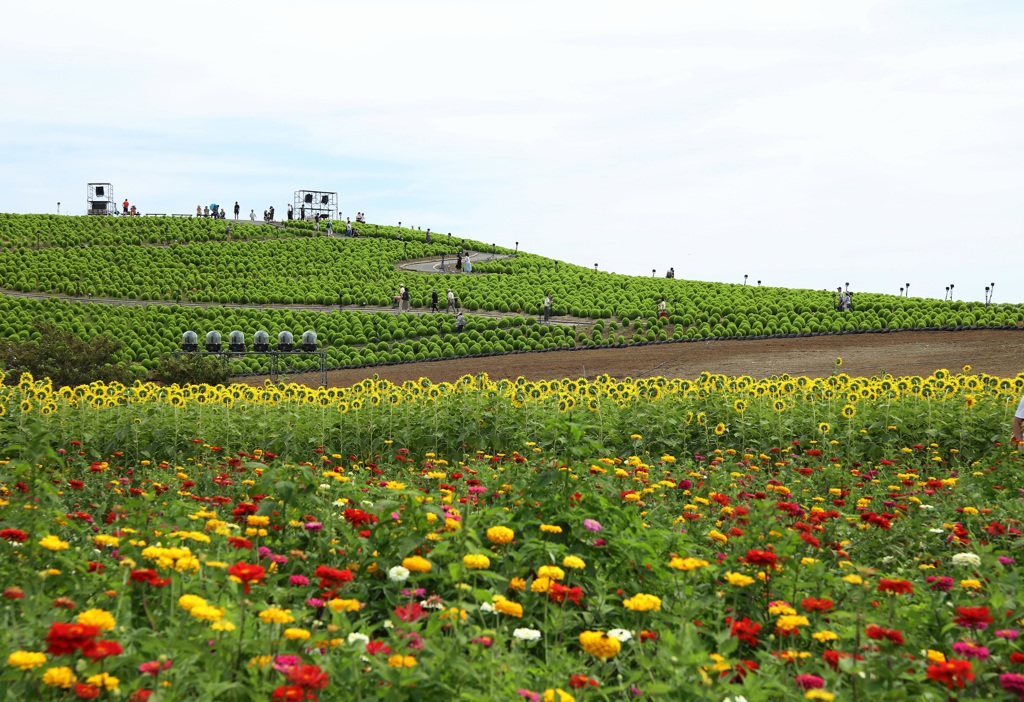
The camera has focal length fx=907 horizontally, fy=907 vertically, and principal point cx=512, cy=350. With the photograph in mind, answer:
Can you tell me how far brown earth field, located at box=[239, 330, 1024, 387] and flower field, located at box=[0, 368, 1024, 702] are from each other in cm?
1539

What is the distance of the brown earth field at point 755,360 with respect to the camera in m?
23.1

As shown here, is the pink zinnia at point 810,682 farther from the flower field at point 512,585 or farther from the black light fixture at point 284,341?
the black light fixture at point 284,341

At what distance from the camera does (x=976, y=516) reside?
19.5ft

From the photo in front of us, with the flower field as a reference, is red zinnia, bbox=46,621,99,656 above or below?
above

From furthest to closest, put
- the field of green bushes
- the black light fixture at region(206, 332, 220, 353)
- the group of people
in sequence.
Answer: the group of people → the field of green bushes → the black light fixture at region(206, 332, 220, 353)

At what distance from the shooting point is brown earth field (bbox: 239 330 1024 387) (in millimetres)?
23078

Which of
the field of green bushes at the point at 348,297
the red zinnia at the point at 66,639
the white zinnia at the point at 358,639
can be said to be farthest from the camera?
the field of green bushes at the point at 348,297

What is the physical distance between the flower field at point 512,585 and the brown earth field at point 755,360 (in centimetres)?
1539

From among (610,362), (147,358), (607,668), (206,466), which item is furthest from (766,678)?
(147,358)

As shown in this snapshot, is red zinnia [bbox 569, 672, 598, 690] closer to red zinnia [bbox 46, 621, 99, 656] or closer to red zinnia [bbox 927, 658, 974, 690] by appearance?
red zinnia [bbox 927, 658, 974, 690]

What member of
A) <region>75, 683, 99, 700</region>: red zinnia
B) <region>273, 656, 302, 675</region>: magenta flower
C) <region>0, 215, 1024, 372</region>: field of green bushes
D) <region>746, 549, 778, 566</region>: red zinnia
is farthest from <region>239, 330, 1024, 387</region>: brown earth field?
<region>75, 683, 99, 700</region>: red zinnia

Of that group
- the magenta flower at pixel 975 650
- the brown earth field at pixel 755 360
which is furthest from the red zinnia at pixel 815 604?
the brown earth field at pixel 755 360

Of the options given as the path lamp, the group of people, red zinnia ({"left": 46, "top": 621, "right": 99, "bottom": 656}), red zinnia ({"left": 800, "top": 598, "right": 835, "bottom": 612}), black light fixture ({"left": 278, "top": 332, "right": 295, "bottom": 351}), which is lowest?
the path lamp

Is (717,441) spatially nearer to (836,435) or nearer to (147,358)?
(836,435)
